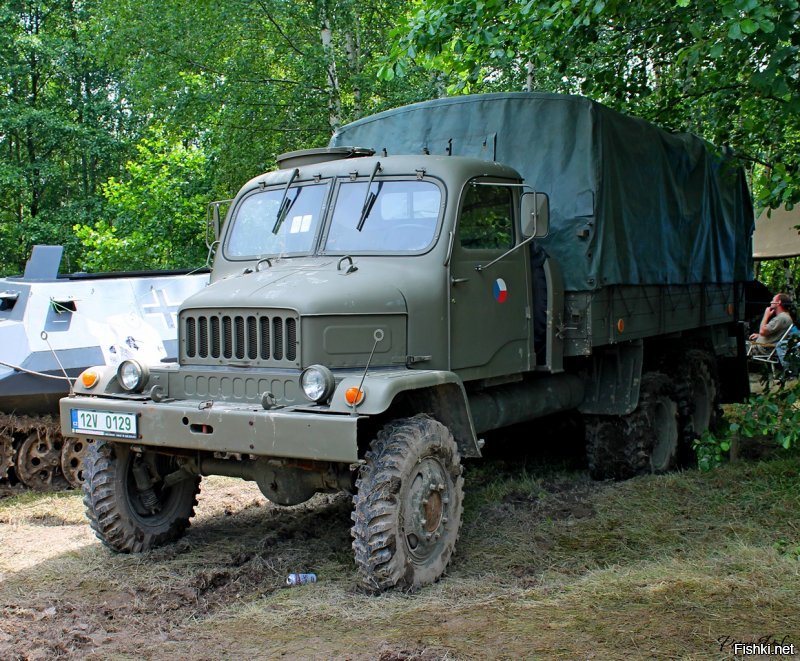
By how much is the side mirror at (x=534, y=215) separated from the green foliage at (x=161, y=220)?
346 inches

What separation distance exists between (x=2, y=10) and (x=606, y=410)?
63.0 feet

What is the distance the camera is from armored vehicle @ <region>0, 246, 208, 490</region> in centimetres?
790

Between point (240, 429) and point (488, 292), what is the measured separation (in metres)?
1.95

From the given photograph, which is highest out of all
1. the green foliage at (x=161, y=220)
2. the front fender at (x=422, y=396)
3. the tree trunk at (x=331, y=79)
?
the tree trunk at (x=331, y=79)

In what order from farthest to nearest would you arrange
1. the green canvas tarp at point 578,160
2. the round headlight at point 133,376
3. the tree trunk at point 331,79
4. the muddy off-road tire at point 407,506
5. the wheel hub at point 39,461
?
the tree trunk at point 331,79 < the wheel hub at point 39,461 < the green canvas tarp at point 578,160 < the round headlight at point 133,376 < the muddy off-road tire at point 407,506

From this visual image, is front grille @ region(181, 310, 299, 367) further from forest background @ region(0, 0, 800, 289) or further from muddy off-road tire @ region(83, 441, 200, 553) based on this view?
forest background @ region(0, 0, 800, 289)

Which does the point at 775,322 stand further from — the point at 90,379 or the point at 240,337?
the point at 90,379

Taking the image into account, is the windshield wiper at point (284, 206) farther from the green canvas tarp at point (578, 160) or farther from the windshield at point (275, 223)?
the green canvas tarp at point (578, 160)

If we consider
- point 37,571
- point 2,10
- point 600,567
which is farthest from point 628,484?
point 2,10

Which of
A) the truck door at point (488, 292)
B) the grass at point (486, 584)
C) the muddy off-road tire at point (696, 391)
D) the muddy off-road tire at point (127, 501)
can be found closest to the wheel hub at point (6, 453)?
the grass at point (486, 584)

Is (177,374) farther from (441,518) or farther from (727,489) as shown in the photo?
(727,489)

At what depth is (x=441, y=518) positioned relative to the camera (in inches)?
208

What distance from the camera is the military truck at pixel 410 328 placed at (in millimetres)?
4965

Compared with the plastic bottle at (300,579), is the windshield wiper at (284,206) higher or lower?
higher
